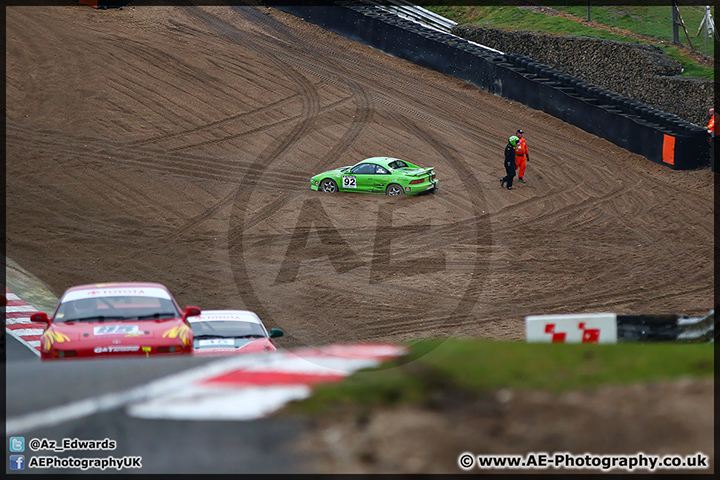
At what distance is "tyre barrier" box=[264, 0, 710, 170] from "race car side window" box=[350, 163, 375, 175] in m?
9.41

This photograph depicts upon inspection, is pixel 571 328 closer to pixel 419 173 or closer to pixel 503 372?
pixel 503 372

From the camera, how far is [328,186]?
2180cm

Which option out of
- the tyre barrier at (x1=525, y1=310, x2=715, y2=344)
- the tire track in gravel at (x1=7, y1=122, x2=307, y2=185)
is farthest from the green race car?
the tyre barrier at (x1=525, y1=310, x2=715, y2=344)

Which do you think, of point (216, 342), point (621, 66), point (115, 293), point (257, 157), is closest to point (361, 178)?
point (257, 157)

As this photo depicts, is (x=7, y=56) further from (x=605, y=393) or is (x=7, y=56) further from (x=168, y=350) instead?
(x=605, y=393)

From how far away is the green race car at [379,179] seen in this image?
835 inches

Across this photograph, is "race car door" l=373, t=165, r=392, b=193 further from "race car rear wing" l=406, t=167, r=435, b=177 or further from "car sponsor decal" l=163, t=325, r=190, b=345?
"car sponsor decal" l=163, t=325, r=190, b=345

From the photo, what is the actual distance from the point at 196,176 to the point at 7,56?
11782 mm

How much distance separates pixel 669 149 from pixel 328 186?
434 inches

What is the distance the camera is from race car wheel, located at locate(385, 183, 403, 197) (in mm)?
21344

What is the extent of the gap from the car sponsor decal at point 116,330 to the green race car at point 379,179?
12776 mm

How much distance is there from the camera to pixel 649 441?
15.2 ft

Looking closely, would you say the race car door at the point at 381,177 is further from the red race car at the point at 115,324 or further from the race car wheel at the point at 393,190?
the red race car at the point at 115,324

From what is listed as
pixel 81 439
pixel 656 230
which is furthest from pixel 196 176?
pixel 81 439
